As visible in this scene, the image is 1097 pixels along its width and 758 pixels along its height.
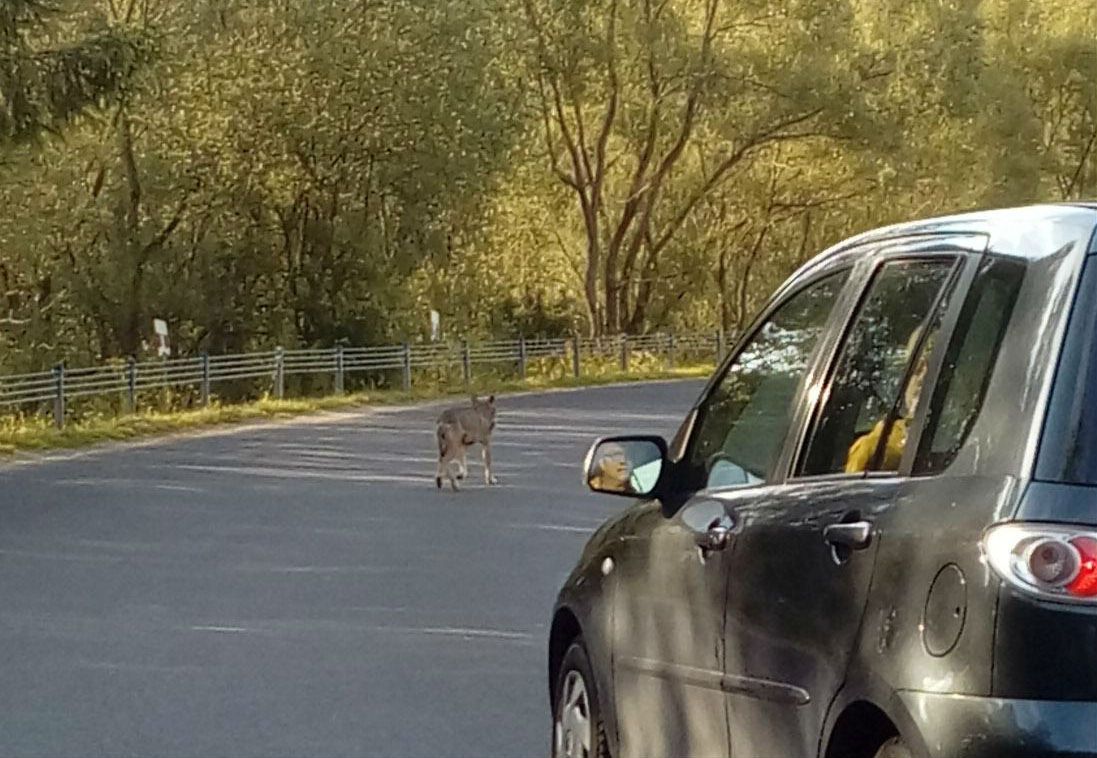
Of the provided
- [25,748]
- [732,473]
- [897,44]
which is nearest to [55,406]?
[25,748]

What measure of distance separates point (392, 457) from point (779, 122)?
104 feet

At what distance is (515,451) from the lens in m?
27.1

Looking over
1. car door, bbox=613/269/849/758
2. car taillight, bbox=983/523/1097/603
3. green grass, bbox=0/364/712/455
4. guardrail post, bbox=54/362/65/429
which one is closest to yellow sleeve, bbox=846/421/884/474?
car door, bbox=613/269/849/758

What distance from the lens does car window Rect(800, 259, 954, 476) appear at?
4809 millimetres

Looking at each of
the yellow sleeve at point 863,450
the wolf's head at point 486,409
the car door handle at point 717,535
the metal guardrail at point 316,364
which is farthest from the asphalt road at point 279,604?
the metal guardrail at point 316,364

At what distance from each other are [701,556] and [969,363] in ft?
4.23

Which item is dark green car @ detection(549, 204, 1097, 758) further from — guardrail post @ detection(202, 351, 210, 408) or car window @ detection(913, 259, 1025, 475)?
guardrail post @ detection(202, 351, 210, 408)

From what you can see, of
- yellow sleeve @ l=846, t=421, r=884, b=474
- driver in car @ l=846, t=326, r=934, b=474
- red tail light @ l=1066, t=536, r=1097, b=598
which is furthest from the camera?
yellow sleeve @ l=846, t=421, r=884, b=474

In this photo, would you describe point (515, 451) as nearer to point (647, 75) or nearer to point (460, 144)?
point (460, 144)

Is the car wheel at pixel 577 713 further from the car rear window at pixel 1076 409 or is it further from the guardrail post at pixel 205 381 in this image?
the guardrail post at pixel 205 381

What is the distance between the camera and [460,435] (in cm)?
2145

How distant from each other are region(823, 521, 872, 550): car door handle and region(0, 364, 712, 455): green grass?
2313 cm

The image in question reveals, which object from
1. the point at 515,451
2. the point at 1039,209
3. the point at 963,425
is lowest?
the point at 515,451

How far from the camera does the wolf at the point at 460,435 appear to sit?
2139 centimetres
